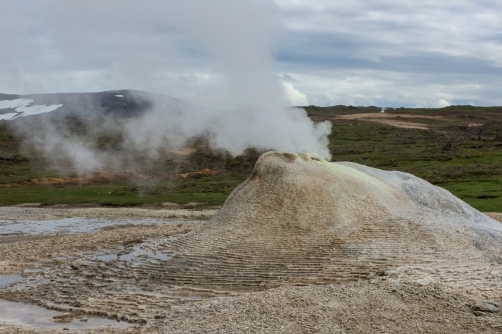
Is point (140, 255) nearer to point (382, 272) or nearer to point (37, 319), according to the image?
point (37, 319)

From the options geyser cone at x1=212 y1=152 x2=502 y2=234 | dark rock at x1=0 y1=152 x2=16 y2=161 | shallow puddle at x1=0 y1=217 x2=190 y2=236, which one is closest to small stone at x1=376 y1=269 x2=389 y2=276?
geyser cone at x1=212 y1=152 x2=502 y2=234

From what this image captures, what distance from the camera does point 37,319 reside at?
51.9 ft

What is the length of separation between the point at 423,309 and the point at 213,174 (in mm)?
47335

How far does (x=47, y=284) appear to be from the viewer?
1919 centimetres

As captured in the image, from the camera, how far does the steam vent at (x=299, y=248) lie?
17531 millimetres

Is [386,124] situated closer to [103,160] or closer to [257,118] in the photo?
[103,160]

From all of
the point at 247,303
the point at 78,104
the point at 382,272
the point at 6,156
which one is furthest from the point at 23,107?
the point at 247,303

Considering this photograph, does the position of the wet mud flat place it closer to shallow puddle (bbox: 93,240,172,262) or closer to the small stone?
shallow puddle (bbox: 93,240,172,262)

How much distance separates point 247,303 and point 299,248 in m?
4.77

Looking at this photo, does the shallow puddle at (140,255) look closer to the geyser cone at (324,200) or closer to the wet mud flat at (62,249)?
the wet mud flat at (62,249)

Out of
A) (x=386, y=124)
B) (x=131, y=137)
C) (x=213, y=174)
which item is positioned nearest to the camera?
(x=213, y=174)

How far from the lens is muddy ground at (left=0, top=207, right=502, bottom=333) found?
13992 mm

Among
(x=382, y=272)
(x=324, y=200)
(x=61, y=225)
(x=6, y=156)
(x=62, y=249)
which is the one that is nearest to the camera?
(x=382, y=272)

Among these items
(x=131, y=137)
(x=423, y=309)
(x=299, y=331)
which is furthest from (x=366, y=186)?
(x=131, y=137)
